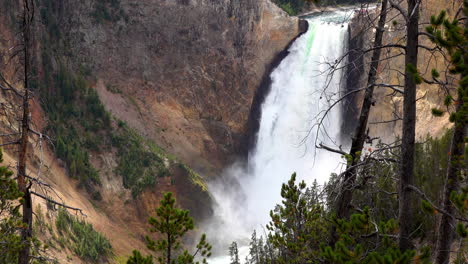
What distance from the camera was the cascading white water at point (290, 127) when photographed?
36.4 m

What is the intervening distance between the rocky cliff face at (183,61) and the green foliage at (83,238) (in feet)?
40.2

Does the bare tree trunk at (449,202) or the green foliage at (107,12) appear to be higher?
the green foliage at (107,12)

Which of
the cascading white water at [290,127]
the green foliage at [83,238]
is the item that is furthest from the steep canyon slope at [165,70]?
the green foliage at [83,238]

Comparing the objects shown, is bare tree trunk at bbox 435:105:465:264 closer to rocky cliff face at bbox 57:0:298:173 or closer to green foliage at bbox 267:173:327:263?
→ green foliage at bbox 267:173:327:263

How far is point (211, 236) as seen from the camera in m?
30.4

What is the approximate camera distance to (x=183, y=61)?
37.6 m

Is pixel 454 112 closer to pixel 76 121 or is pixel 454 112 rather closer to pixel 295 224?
pixel 295 224

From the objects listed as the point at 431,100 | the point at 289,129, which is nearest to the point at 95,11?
the point at 289,129

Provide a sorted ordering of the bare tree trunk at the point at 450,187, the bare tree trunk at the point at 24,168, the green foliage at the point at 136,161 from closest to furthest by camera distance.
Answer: the bare tree trunk at the point at 450,187 < the bare tree trunk at the point at 24,168 < the green foliage at the point at 136,161

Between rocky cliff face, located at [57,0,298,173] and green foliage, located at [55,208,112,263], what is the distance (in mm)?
12257

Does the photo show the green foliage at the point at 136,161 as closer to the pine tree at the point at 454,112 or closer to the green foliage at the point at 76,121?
the green foliage at the point at 76,121

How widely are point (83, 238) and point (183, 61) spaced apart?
1973 centimetres

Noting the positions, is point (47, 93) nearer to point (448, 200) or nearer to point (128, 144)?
point (128, 144)

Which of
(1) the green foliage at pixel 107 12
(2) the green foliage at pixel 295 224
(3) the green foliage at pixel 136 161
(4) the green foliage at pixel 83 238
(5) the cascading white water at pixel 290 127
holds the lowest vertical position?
(2) the green foliage at pixel 295 224
